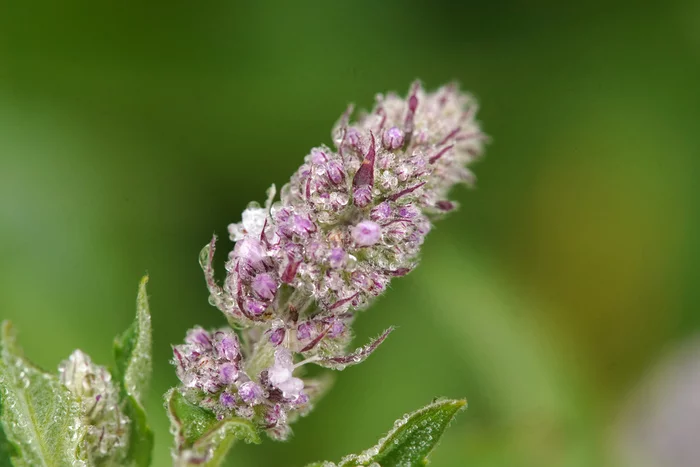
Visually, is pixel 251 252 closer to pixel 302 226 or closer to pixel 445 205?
pixel 302 226

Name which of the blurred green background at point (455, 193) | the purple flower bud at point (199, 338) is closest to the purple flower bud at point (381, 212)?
the purple flower bud at point (199, 338)

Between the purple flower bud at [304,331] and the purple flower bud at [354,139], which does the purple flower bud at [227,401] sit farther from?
the purple flower bud at [354,139]

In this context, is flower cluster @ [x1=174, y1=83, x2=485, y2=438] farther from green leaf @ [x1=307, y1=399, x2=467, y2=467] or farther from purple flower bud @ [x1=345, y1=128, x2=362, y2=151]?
green leaf @ [x1=307, y1=399, x2=467, y2=467]

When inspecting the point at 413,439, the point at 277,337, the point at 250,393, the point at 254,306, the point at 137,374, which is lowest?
the point at 413,439

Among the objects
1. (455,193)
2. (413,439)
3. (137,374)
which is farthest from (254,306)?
(455,193)

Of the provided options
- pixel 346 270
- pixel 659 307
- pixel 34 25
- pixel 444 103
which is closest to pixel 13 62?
pixel 34 25

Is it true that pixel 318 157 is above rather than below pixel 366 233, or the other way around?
above

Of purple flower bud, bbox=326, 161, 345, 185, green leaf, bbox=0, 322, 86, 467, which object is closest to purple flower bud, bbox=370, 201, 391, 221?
purple flower bud, bbox=326, 161, 345, 185
